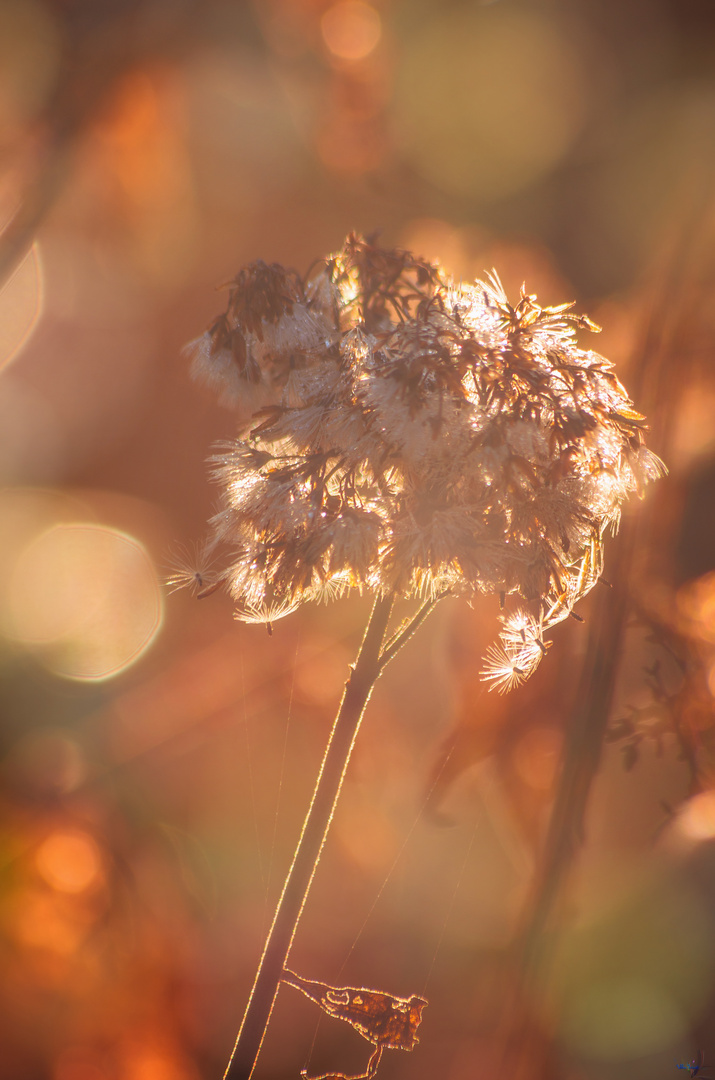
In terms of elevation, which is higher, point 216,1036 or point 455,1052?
point 455,1052

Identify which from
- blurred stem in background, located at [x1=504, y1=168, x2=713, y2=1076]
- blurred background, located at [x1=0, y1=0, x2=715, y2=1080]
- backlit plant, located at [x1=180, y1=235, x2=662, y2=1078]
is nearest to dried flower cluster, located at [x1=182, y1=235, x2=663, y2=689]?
backlit plant, located at [x1=180, y1=235, x2=662, y2=1078]

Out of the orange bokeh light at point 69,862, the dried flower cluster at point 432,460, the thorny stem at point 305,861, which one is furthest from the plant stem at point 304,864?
the orange bokeh light at point 69,862

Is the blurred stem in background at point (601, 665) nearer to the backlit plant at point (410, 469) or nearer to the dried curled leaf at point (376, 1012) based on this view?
the backlit plant at point (410, 469)

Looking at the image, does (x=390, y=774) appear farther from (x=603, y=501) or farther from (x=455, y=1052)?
(x=603, y=501)

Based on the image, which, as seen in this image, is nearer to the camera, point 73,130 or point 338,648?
point 73,130

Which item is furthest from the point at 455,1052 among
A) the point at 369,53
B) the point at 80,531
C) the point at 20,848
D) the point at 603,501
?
the point at 369,53

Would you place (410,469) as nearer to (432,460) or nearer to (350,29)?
(432,460)
